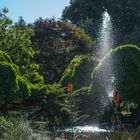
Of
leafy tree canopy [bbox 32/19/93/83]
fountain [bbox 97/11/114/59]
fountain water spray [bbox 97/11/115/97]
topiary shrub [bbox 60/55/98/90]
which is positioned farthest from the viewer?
fountain [bbox 97/11/114/59]

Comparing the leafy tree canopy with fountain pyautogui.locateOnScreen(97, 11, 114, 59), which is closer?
the leafy tree canopy

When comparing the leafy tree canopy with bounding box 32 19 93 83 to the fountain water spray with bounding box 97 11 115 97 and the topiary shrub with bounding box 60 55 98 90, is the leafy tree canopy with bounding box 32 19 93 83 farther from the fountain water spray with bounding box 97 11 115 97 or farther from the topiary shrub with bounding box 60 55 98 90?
the topiary shrub with bounding box 60 55 98 90

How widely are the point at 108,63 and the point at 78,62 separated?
5.56 meters

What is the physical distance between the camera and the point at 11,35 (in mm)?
32188

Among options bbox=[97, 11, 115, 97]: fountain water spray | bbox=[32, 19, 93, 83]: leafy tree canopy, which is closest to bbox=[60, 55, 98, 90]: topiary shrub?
bbox=[32, 19, 93, 83]: leafy tree canopy

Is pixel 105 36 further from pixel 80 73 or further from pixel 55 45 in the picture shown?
pixel 80 73

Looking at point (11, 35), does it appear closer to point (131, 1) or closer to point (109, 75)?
point (109, 75)

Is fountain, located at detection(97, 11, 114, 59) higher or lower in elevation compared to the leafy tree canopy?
higher

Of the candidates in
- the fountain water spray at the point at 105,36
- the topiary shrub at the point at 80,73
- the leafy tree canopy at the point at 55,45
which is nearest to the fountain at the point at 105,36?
the fountain water spray at the point at 105,36

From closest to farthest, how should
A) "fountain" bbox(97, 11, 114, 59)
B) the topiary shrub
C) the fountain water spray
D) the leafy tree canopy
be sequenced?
the topiary shrub, the leafy tree canopy, the fountain water spray, "fountain" bbox(97, 11, 114, 59)

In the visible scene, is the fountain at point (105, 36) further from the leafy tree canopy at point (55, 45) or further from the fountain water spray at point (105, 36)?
the leafy tree canopy at point (55, 45)

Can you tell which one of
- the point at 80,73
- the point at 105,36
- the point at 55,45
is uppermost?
the point at 105,36

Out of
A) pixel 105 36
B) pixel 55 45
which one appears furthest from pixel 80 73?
pixel 105 36

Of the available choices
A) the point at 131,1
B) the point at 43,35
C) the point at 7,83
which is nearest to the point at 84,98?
the point at 7,83
